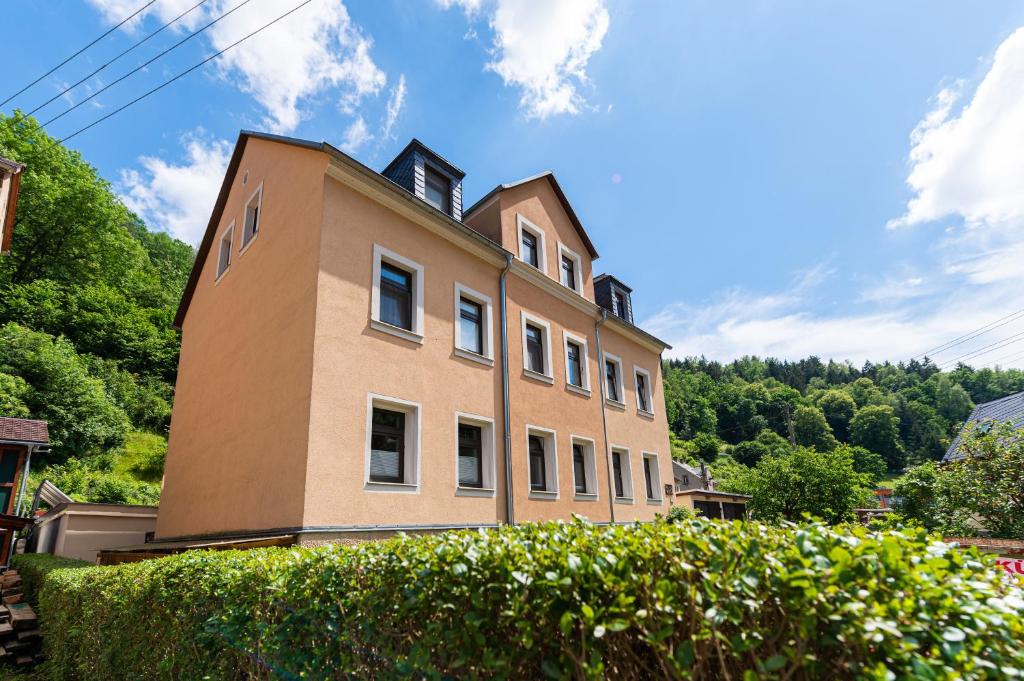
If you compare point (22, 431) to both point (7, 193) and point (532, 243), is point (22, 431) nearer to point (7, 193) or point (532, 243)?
point (7, 193)

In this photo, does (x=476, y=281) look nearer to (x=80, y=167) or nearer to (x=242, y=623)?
(x=242, y=623)

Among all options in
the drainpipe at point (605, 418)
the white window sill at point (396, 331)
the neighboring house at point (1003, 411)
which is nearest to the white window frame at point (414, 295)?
the white window sill at point (396, 331)

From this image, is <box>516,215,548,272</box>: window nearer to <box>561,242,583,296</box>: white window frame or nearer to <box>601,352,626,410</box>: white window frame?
<box>561,242,583,296</box>: white window frame

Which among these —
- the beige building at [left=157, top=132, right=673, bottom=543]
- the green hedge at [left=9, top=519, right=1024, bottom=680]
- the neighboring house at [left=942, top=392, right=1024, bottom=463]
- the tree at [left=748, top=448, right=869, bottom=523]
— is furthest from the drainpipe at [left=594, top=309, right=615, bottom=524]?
the neighboring house at [left=942, top=392, right=1024, bottom=463]

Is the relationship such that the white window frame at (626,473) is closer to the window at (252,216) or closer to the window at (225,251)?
the window at (252,216)

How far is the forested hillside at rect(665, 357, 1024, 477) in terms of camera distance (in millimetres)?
80950

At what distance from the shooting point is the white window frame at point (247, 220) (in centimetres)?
1268

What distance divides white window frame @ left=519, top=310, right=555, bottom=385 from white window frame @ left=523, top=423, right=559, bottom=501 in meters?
1.36

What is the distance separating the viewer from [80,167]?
3675 centimetres

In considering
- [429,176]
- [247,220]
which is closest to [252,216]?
[247,220]

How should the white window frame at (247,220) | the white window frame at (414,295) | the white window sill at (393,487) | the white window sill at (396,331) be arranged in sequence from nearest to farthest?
the white window sill at (393,487)
the white window sill at (396,331)
the white window frame at (414,295)
the white window frame at (247,220)

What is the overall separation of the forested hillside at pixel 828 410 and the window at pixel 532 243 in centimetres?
6380

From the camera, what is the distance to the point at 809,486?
1845 cm

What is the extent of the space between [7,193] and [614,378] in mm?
20080
